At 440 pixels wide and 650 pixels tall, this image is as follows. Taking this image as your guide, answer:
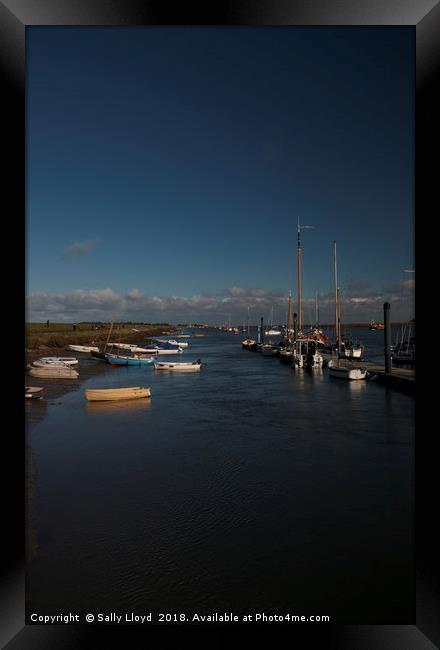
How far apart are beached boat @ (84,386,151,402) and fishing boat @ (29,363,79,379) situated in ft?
22.3

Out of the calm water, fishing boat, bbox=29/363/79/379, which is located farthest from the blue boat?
the calm water

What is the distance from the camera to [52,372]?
22.0 metres

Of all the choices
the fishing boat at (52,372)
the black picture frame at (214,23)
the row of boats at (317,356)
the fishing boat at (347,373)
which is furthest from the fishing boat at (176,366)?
the black picture frame at (214,23)

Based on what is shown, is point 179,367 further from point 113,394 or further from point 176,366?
point 113,394

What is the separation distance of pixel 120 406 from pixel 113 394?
2.88 ft

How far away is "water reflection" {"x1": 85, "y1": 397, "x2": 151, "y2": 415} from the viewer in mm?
14602

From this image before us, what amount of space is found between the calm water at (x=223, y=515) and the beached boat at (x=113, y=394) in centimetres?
180

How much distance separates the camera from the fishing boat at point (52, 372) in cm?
2170

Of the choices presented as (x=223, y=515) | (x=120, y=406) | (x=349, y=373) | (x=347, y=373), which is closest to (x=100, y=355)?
(x=120, y=406)

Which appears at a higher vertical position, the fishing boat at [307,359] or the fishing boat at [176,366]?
the fishing boat at [307,359]

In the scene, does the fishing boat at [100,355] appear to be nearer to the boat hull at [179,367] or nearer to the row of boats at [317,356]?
the boat hull at [179,367]

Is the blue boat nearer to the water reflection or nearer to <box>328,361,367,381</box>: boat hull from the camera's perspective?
the water reflection
